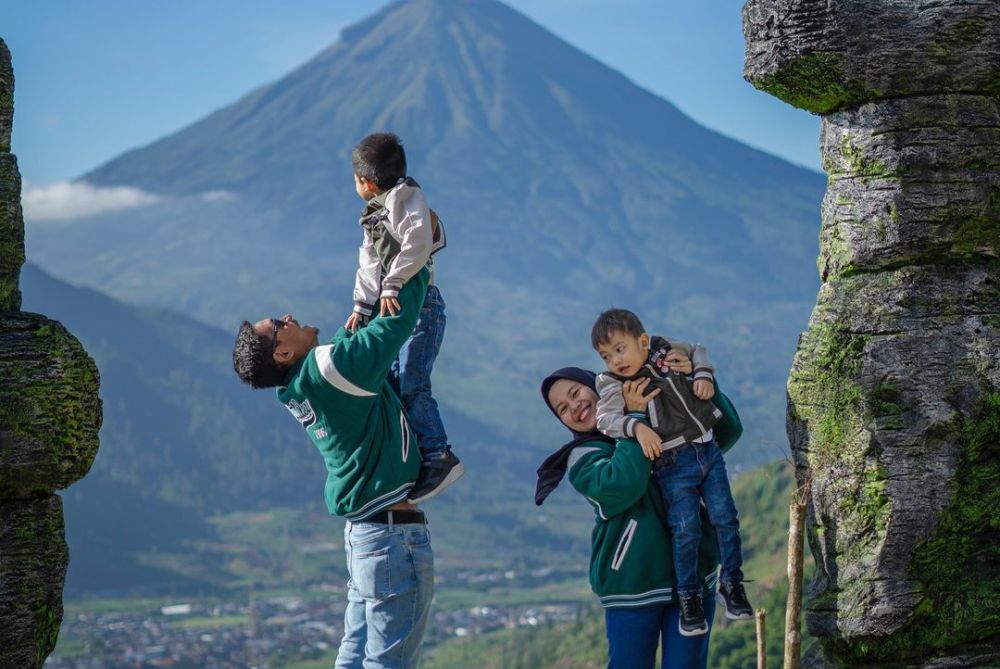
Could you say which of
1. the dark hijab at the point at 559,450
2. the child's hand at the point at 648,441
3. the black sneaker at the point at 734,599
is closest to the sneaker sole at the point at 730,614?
the black sneaker at the point at 734,599

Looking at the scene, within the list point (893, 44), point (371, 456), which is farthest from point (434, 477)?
point (893, 44)

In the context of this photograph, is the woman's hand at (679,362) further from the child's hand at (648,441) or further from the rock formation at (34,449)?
the rock formation at (34,449)

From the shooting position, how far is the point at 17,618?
710 centimetres

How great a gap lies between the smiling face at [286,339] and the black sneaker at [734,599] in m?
2.56

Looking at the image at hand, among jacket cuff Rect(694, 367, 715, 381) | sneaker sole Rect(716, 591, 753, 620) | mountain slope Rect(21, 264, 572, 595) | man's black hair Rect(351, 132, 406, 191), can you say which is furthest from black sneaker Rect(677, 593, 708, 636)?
mountain slope Rect(21, 264, 572, 595)

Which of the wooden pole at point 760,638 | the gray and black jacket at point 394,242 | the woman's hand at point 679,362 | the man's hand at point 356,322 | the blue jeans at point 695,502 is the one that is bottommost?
the wooden pole at point 760,638

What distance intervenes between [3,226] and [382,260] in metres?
2.05

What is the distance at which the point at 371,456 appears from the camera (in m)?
7.20

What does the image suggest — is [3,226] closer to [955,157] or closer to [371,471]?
[371,471]

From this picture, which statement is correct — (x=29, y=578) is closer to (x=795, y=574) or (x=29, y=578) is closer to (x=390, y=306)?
(x=390, y=306)

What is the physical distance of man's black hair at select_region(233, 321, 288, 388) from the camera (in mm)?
7281

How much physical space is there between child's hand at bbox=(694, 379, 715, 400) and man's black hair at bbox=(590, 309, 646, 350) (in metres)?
0.40

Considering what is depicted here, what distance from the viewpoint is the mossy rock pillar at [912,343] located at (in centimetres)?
725

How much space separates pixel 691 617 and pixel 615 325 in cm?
156
